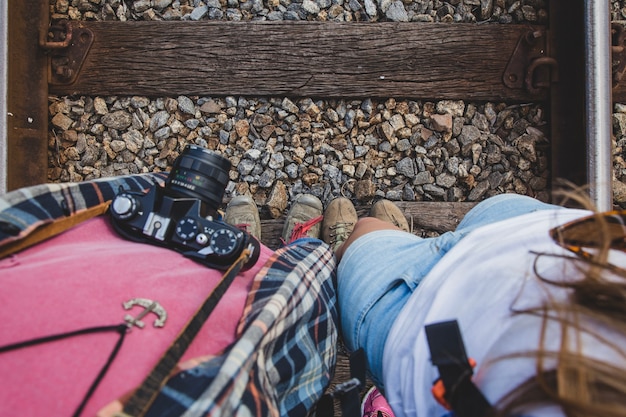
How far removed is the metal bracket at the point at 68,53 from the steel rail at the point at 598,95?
72.0 inches

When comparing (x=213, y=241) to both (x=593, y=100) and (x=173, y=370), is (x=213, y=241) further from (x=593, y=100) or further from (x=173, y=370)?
(x=593, y=100)

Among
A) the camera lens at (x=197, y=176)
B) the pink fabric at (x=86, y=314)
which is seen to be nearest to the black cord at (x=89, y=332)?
the pink fabric at (x=86, y=314)

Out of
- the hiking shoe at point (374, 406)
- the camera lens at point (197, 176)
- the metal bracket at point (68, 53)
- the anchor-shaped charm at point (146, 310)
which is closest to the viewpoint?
the anchor-shaped charm at point (146, 310)

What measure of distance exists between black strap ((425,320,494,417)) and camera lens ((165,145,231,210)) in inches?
22.0

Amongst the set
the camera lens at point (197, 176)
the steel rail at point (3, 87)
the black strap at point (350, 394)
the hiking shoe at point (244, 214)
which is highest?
the steel rail at point (3, 87)

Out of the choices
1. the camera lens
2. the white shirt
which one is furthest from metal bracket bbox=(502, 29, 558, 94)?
the camera lens

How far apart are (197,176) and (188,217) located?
3.8 inches

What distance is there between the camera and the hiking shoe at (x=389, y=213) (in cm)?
161

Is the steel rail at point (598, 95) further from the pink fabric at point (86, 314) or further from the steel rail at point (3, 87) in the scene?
the steel rail at point (3, 87)

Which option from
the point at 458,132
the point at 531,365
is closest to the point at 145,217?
the point at 531,365

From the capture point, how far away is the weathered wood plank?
168 centimetres

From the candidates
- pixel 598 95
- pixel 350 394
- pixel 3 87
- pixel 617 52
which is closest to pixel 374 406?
pixel 350 394

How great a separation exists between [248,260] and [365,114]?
976mm

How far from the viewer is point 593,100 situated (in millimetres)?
1570
